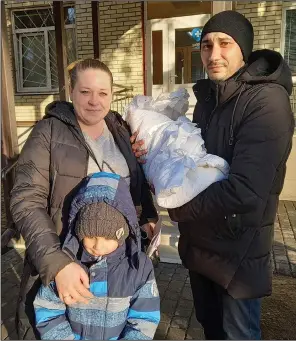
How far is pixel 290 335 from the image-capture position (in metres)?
2.87

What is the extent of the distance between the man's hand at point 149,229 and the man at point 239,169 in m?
0.17

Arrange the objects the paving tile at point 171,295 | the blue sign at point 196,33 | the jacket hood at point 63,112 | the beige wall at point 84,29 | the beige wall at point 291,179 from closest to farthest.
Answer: the jacket hood at point 63,112
the paving tile at point 171,295
the beige wall at point 291,179
the blue sign at point 196,33
the beige wall at point 84,29

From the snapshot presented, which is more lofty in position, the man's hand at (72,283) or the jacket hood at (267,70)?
the jacket hood at (267,70)

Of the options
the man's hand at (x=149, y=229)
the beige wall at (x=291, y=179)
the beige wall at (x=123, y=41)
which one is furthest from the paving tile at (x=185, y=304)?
the beige wall at (x=123, y=41)

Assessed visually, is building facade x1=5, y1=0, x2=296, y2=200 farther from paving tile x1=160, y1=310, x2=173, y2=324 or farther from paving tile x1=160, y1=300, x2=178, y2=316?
paving tile x1=160, y1=310, x2=173, y2=324

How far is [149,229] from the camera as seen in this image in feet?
6.51

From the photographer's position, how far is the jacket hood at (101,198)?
157 centimetres

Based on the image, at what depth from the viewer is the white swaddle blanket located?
1.64m

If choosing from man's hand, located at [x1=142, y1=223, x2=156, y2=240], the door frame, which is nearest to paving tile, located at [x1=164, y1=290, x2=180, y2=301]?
man's hand, located at [x1=142, y1=223, x2=156, y2=240]

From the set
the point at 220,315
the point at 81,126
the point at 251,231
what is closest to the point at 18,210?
the point at 81,126

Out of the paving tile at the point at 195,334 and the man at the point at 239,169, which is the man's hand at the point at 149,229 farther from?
the paving tile at the point at 195,334

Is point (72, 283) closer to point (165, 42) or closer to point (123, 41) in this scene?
point (165, 42)

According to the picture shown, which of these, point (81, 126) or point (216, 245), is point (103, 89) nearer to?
point (81, 126)

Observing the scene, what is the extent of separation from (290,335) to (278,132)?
2027 mm
